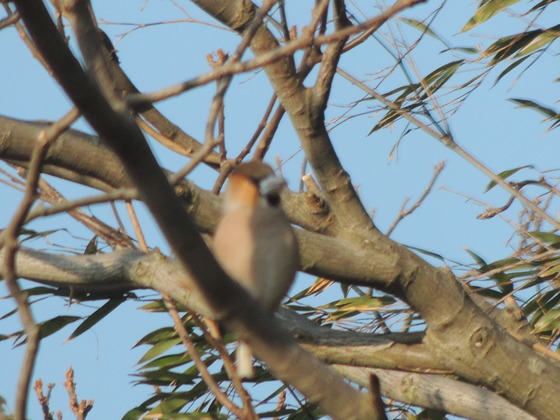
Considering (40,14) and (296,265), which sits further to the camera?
(296,265)

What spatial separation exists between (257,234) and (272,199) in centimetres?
10

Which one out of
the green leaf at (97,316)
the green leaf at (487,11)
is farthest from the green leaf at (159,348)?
the green leaf at (487,11)

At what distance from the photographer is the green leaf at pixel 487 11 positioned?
3.30 metres

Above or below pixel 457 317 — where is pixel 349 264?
above

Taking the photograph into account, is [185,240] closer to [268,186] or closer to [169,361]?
[268,186]

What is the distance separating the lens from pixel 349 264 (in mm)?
2420

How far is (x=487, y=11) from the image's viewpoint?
3.32 meters

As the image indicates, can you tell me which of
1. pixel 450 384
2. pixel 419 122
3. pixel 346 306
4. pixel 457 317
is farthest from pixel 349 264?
pixel 419 122

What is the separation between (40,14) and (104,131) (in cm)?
17

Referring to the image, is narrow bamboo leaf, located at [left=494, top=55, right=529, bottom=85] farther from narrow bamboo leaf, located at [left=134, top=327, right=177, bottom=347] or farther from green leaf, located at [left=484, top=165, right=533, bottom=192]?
narrow bamboo leaf, located at [left=134, top=327, right=177, bottom=347]

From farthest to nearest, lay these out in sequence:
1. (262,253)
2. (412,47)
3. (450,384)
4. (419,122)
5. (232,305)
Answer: (419,122) → (412,47) → (450,384) → (262,253) → (232,305)

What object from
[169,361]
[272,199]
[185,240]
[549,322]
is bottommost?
[185,240]

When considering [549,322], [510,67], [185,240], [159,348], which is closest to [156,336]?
[159,348]

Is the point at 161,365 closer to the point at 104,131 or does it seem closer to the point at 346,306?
the point at 346,306
